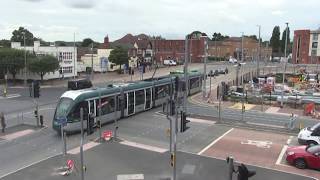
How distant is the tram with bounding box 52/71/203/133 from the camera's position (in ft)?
92.5

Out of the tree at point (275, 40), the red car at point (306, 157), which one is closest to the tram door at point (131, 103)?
the red car at point (306, 157)

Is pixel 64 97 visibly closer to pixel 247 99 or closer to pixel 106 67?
pixel 247 99

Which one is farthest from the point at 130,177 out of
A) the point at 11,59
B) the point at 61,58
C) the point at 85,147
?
the point at 61,58

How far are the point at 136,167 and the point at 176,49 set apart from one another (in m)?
107

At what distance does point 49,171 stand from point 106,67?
234 feet

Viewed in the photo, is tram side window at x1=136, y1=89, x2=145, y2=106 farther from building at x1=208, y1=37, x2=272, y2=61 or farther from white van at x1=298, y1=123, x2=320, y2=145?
building at x1=208, y1=37, x2=272, y2=61

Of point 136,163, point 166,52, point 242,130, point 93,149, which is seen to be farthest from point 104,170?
point 166,52

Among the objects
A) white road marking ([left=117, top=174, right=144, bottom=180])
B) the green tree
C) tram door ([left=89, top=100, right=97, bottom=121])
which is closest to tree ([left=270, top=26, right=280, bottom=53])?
the green tree

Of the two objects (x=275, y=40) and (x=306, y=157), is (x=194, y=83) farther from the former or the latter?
(x=275, y=40)

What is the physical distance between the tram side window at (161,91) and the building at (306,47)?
94.9 m

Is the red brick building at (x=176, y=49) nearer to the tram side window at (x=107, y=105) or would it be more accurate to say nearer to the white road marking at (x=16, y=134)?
the tram side window at (x=107, y=105)

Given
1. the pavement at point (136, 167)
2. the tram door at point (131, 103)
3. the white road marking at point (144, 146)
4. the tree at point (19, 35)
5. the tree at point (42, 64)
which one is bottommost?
the pavement at point (136, 167)

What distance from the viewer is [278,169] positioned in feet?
71.3

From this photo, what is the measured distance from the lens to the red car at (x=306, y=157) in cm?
2156
